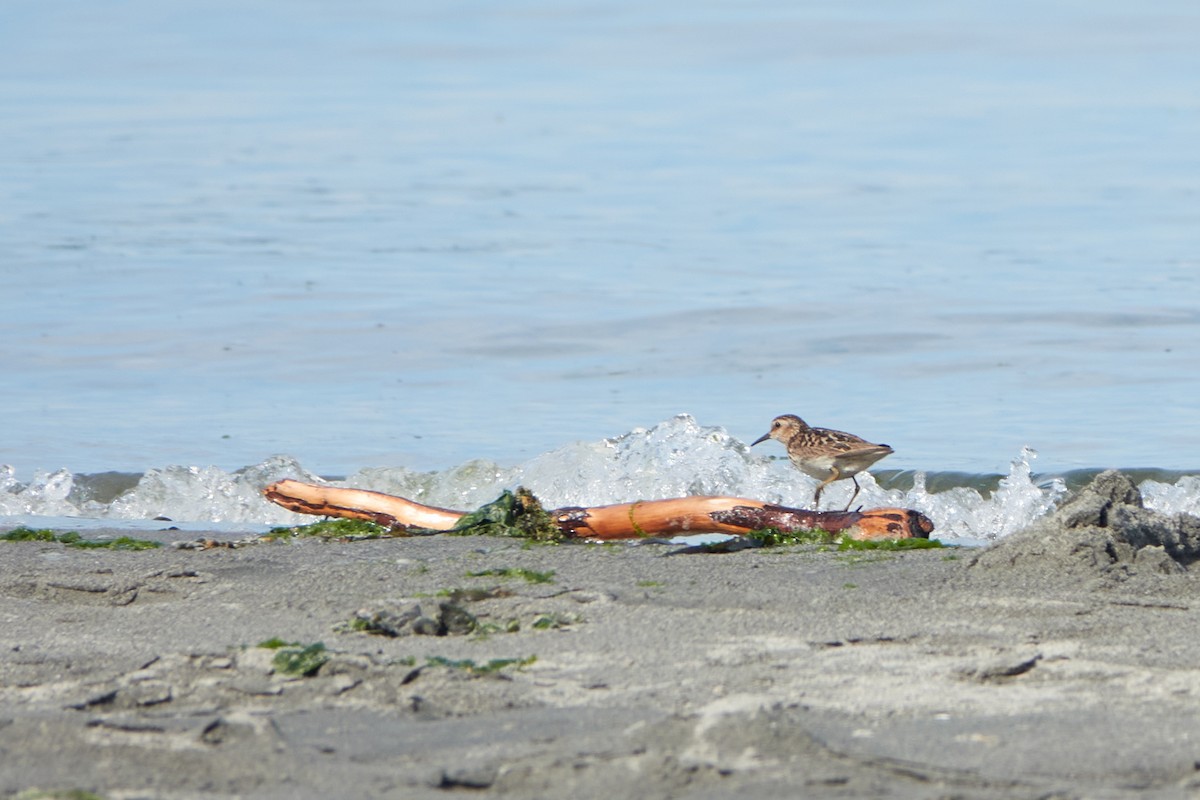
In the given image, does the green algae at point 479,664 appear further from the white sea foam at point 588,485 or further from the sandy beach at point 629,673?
the white sea foam at point 588,485

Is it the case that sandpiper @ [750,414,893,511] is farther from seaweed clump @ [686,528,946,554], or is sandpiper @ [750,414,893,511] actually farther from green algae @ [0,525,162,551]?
green algae @ [0,525,162,551]

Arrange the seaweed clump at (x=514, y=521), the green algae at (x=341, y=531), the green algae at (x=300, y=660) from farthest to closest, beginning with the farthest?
the green algae at (x=341, y=531)
the seaweed clump at (x=514, y=521)
the green algae at (x=300, y=660)

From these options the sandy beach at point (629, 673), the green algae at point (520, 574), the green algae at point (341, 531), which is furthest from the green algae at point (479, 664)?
the green algae at point (341, 531)


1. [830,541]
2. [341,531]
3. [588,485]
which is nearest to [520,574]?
[830,541]

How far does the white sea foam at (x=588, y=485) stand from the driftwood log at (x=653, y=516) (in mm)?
1462

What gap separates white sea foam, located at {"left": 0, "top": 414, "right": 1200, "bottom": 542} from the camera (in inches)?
343

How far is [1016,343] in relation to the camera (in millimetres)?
13430

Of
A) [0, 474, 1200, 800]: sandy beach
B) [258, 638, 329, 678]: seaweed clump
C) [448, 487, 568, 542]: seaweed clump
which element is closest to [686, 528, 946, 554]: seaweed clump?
[0, 474, 1200, 800]: sandy beach

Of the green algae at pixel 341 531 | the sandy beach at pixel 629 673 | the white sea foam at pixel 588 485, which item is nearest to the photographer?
the sandy beach at pixel 629 673

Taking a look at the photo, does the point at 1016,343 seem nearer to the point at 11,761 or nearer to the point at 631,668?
the point at 631,668

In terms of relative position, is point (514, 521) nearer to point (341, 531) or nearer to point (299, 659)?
point (341, 531)

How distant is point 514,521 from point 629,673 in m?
2.69

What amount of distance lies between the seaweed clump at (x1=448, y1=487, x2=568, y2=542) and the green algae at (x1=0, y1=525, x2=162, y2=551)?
1.22 m

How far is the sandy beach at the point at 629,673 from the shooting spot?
3.32 m
